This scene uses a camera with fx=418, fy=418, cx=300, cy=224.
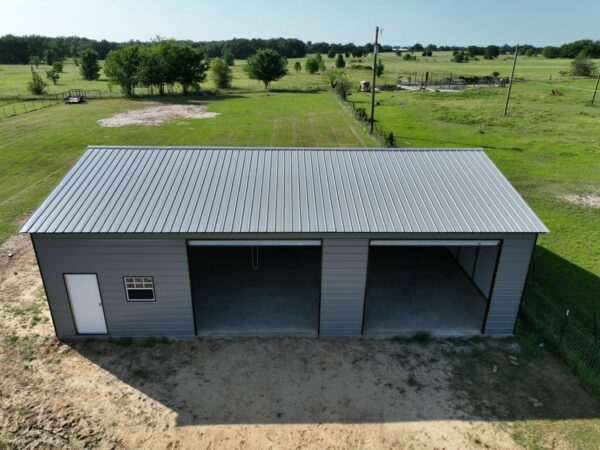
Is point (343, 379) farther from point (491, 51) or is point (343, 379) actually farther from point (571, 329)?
point (491, 51)

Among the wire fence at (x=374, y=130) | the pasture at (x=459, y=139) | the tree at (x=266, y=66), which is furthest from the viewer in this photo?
the tree at (x=266, y=66)

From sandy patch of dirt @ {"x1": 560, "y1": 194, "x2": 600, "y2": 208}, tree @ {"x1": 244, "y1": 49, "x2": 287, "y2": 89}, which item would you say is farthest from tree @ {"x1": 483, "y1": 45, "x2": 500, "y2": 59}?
sandy patch of dirt @ {"x1": 560, "y1": 194, "x2": 600, "y2": 208}

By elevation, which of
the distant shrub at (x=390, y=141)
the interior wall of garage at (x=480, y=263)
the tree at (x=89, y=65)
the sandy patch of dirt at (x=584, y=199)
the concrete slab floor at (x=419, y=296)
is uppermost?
the tree at (x=89, y=65)

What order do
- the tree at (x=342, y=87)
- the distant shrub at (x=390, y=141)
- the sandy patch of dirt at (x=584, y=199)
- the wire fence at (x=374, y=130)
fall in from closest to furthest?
the sandy patch of dirt at (x=584, y=199)
the distant shrub at (x=390, y=141)
the wire fence at (x=374, y=130)
the tree at (x=342, y=87)

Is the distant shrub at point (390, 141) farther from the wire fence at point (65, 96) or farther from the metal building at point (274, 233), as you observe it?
the wire fence at point (65, 96)

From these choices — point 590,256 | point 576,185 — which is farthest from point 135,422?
point 576,185

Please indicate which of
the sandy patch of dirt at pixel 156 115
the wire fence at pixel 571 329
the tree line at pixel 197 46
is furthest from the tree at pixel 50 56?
the wire fence at pixel 571 329

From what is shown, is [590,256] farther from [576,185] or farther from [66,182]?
[66,182]

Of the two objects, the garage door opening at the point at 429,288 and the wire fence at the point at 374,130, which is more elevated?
the wire fence at the point at 374,130
